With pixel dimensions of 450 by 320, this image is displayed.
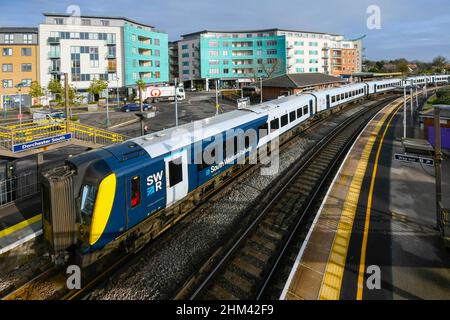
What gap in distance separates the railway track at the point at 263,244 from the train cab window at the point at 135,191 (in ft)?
9.47

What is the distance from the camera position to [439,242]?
10.6 m

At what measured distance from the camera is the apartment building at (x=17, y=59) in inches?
2399

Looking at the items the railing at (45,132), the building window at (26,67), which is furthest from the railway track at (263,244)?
the building window at (26,67)

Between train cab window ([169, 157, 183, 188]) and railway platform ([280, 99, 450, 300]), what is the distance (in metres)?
5.03

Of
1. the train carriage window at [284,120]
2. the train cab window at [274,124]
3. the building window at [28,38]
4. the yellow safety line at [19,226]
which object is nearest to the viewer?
the yellow safety line at [19,226]

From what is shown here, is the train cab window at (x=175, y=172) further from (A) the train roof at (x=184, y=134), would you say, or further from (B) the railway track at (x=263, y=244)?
(B) the railway track at (x=263, y=244)

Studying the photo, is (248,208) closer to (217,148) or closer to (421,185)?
(217,148)

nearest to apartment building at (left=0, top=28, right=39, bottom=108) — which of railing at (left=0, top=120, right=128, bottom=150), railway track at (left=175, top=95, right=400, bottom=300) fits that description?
railing at (left=0, top=120, right=128, bottom=150)

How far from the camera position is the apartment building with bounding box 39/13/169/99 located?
206 feet

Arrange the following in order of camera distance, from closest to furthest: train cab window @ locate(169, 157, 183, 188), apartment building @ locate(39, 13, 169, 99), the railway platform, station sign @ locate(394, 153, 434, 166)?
the railway platform, station sign @ locate(394, 153, 434, 166), train cab window @ locate(169, 157, 183, 188), apartment building @ locate(39, 13, 169, 99)

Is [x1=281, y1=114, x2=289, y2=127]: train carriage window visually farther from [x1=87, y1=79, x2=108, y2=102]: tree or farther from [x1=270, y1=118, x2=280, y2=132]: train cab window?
[x1=87, y1=79, x2=108, y2=102]: tree

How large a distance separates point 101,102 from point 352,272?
60.7 meters

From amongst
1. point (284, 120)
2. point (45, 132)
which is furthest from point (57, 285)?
point (284, 120)
